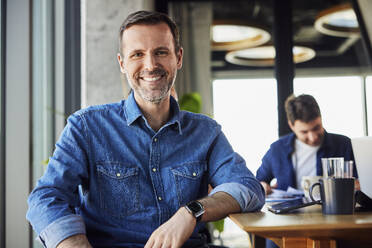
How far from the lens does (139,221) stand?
4.93 ft

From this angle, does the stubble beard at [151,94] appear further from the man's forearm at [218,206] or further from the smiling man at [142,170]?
the man's forearm at [218,206]

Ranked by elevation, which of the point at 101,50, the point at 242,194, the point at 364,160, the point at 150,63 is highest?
the point at 101,50

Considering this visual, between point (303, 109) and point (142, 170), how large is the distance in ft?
6.29

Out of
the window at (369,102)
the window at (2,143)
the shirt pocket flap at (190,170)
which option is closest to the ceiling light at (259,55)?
the window at (369,102)

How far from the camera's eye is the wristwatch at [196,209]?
1382 mm

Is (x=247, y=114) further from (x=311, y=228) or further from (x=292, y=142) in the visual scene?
(x=311, y=228)

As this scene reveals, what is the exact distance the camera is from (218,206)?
4.74ft

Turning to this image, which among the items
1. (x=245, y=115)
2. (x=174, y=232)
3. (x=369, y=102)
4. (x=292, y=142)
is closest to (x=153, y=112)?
(x=174, y=232)

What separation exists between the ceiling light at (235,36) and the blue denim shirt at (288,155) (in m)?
2.26

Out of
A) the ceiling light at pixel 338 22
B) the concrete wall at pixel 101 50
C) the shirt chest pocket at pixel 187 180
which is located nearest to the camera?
the shirt chest pocket at pixel 187 180

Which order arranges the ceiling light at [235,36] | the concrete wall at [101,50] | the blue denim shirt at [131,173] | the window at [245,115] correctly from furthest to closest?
the window at [245,115] → the ceiling light at [235,36] → the concrete wall at [101,50] → the blue denim shirt at [131,173]

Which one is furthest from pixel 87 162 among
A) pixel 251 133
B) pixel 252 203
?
pixel 251 133

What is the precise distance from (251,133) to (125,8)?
272cm

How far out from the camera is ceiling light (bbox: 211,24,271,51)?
522 centimetres
